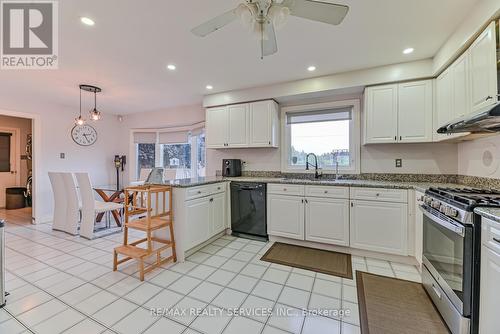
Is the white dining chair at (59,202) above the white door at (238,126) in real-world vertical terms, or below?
below

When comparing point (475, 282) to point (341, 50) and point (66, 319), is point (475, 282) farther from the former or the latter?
point (66, 319)

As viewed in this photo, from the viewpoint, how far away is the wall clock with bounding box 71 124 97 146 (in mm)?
4691

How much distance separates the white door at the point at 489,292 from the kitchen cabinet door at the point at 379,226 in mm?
1228

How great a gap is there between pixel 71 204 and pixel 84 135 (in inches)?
80.6

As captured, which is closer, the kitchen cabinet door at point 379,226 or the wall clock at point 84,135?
the kitchen cabinet door at point 379,226

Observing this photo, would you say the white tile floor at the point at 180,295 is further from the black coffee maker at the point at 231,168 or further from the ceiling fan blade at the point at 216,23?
the ceiling fan blade at the point at 216,23

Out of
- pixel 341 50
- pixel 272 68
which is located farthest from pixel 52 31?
pixel 341 50

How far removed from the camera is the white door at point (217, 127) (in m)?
3.79

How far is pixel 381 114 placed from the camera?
9.24 feet

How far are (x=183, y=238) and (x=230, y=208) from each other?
3.31ft

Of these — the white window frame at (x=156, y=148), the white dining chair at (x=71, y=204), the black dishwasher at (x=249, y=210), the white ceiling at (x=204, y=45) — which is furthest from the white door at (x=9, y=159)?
the black dishwasher at (x=249, y=210)

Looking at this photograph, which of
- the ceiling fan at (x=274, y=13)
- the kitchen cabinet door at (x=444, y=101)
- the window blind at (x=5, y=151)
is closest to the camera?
the ceiling fan at (x=274, y=13)

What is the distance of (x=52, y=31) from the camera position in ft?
6.58

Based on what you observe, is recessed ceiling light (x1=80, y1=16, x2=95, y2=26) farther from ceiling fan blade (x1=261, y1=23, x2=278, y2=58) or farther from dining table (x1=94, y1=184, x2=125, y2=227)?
dining table (x1=94, y1=184, x2=125, y2=227)
